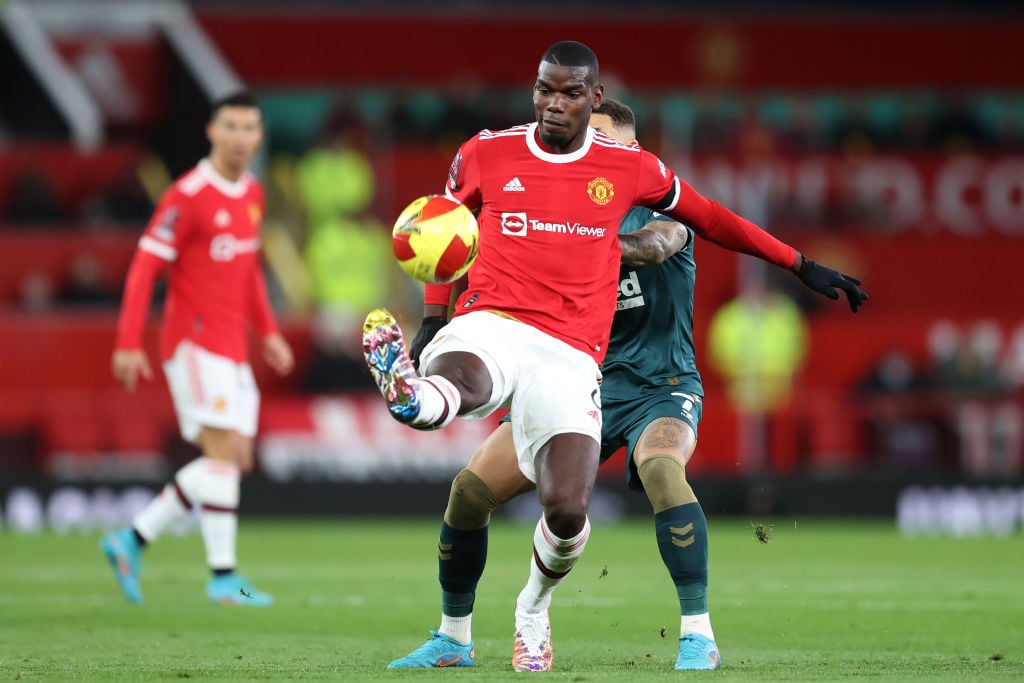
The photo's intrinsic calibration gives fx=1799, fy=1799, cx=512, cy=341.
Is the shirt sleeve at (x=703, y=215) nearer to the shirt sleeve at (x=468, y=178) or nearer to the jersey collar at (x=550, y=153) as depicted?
the jersey collar at (x=550, y=153)

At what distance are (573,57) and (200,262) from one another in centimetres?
392

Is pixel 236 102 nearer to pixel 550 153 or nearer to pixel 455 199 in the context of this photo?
pixel 455 199

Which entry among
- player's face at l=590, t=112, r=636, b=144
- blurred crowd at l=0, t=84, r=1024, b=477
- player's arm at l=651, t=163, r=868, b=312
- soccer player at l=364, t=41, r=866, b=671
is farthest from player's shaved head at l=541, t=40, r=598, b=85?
blurred crowd at l=0, t=84, r=1024, b=477

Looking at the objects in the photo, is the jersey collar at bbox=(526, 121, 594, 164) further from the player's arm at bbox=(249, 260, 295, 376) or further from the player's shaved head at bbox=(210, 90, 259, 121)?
the player's arm at bbox=(249, 260, 295, 376)

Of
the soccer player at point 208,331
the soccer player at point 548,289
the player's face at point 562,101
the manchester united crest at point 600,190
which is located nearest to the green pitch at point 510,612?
the soccer player at point 208,331

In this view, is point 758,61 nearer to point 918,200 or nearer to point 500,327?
point 918,200

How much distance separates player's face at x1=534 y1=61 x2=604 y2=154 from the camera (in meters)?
6.50

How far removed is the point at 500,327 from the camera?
6477mm

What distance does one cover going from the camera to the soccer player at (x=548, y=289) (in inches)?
250

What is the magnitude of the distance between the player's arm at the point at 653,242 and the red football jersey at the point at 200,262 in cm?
341

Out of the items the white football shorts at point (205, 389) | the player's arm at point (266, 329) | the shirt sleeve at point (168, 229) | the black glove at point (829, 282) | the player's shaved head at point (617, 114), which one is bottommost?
the white football shorts at point (205, 389)

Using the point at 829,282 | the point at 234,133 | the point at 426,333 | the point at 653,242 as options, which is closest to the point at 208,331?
the point at 234,133

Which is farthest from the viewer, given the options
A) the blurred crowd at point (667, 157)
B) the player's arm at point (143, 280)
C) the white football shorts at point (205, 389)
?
the blurred crowd at point (667, 157)

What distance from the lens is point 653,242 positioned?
6996 mm
